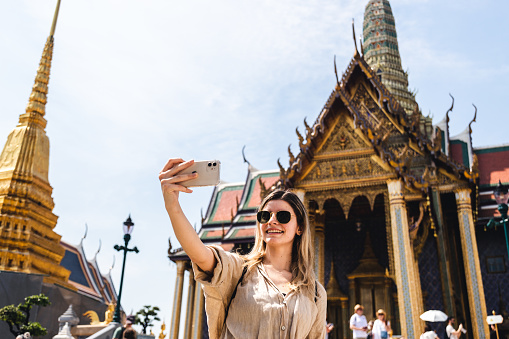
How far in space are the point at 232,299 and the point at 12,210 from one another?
16.8 meters

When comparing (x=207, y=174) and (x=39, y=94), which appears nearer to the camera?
(x=207, y=174)

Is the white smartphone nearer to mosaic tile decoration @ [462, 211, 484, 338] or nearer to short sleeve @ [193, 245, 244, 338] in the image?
short sleeve @ [193, 245, 244, 338]

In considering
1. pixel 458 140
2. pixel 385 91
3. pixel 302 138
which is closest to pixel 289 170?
pixel 302 138

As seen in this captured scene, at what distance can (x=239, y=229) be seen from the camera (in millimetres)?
15062

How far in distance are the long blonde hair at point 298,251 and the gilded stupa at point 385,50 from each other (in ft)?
53.8

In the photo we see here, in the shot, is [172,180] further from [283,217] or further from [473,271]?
[473,271]

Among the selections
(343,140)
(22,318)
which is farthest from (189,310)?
(343,140)

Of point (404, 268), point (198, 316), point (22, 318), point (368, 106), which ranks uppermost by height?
point (368, 106)

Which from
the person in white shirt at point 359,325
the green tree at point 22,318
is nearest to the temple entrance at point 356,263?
the person in white shirt at point 359,325

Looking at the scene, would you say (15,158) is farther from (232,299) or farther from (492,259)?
(232,299)

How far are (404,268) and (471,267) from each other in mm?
2229

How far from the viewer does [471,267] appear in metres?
10.6

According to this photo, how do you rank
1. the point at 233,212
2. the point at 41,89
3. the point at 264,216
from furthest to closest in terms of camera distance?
the point at 41,89 < the point at 233,212 < the point at 264,216

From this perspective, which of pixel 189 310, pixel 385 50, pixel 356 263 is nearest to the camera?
pixel 356 263
